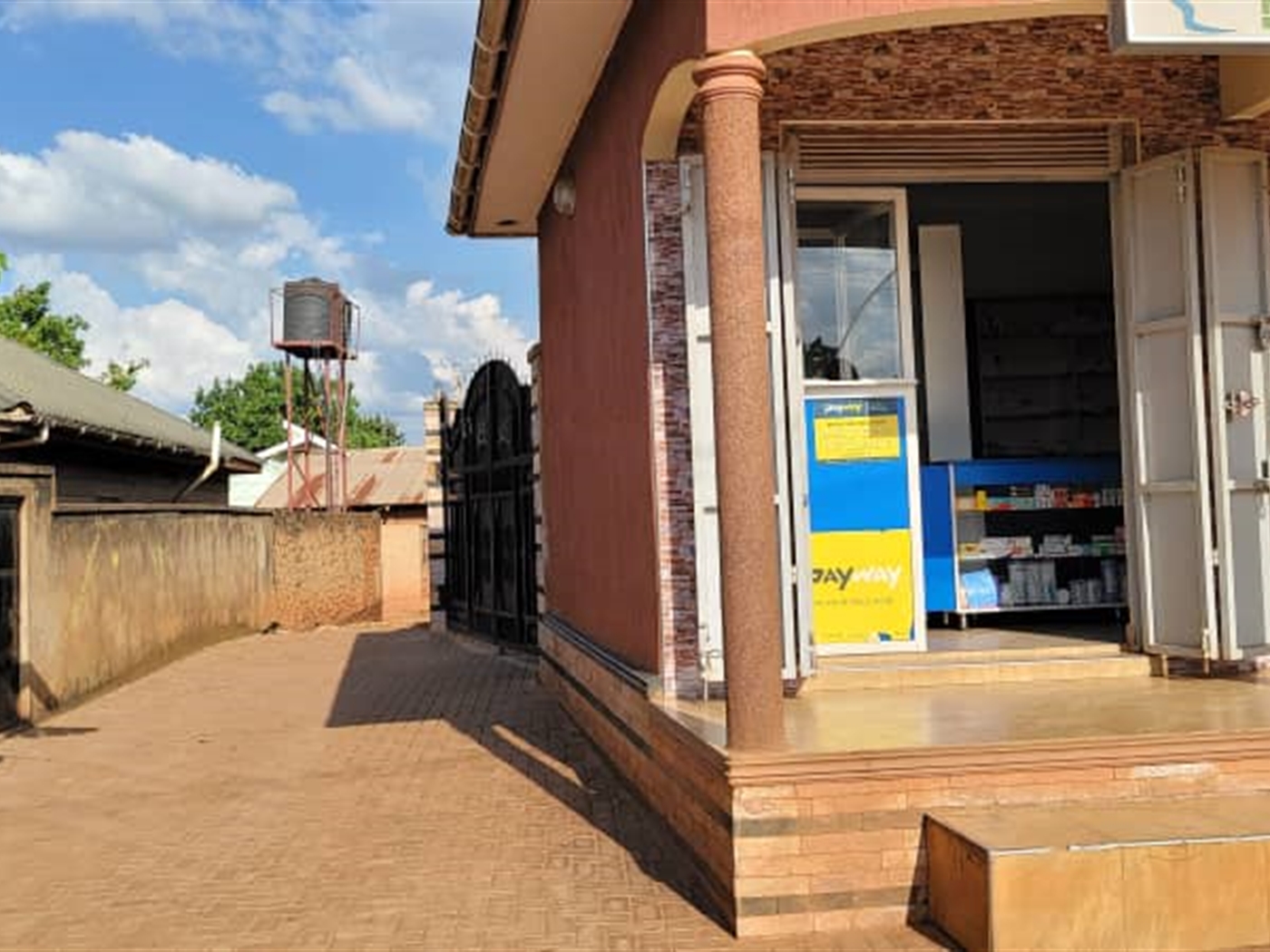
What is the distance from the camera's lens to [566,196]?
902 centimetres

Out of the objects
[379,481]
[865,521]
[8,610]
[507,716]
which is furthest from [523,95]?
[379,481]

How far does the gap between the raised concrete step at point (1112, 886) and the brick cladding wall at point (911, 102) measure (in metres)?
2.32

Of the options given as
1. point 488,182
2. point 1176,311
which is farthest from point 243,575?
point 1176,311

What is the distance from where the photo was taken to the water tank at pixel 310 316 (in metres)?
23.2

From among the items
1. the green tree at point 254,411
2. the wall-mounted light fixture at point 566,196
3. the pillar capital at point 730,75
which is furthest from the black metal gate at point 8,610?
the green tree at point 254,411

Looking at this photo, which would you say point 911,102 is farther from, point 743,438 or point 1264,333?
Answer: point 743,438

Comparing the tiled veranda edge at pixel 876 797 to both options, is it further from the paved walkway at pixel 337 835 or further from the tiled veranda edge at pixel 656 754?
the paved walkway at pixel 337 835

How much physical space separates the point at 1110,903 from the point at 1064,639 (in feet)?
11.7

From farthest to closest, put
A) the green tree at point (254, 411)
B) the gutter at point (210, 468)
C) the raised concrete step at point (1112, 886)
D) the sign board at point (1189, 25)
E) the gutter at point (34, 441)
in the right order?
the green tree at point (254, 411)
the gutter at point (210, 468)
the gutter at point (34, 441)
the sign board at point (1189, 25)
the raised concrete step at point (1112, 886)

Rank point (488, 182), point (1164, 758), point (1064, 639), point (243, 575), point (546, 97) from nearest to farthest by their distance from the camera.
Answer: point (1164, 758)
point (1064, 639)
point (546, 97)
point (488, 182)
point (243, 575)

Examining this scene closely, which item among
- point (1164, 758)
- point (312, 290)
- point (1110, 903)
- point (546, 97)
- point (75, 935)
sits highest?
point (312, 290)

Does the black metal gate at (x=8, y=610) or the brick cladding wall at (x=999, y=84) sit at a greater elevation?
the brick cladding wall at (x=999, y=84)

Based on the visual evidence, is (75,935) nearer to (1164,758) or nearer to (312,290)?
(1164,758)

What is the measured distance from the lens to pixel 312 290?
2325 centimetres
